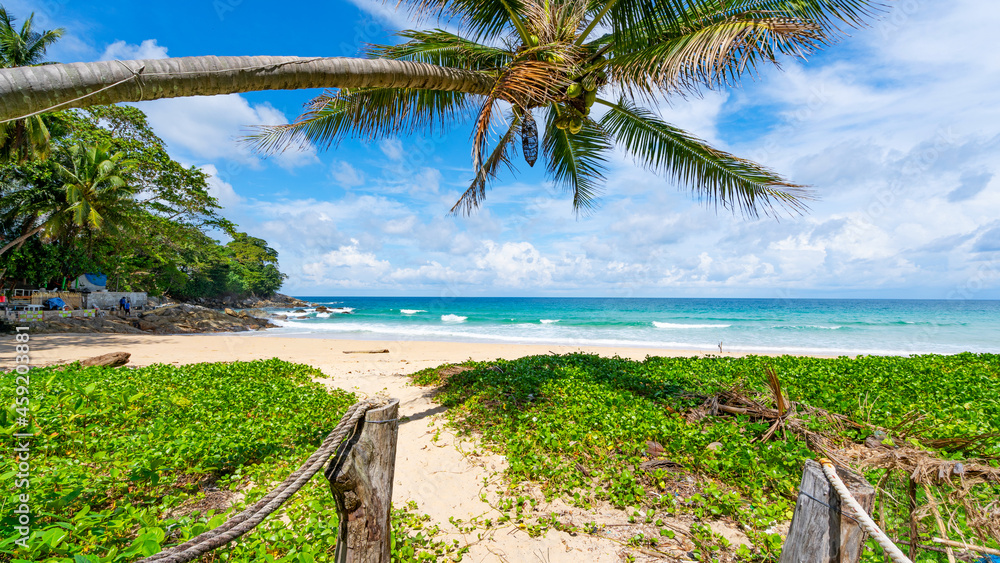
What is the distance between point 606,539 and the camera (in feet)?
9.92

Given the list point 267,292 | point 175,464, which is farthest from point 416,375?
point 267,292

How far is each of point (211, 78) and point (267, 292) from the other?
67048mm

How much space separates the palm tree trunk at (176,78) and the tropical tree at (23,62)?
Answer: 507 inches

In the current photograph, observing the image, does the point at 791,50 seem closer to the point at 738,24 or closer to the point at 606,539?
the point at 738,24

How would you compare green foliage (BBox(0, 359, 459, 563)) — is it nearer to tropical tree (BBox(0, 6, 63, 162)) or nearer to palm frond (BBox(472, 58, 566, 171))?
palm frond (BBox(472, 58, 566, 171))

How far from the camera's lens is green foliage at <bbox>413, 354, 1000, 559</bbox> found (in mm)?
3463

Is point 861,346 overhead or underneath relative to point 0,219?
underneath

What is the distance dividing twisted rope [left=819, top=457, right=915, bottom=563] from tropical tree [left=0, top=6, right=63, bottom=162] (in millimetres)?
16846

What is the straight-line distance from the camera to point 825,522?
58.7 inches

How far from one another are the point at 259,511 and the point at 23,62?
71.7 feet

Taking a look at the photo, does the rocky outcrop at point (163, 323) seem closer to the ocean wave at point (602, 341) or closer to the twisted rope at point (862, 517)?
the ocean wave at point (602, 341)

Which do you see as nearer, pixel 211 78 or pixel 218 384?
pixel 211 78

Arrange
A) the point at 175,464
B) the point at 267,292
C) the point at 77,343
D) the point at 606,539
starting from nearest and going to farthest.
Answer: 1. the point at 606,539
2. the point at 175,464
3. the point at 77,343
4. the point at 267,292

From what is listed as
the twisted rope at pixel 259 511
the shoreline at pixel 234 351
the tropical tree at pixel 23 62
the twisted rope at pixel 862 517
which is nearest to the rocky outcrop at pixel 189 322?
the shoreline at pixel 234 351
